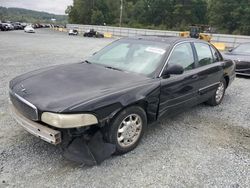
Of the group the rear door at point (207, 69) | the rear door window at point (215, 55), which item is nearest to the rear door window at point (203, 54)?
the rear door at point (207, 69)

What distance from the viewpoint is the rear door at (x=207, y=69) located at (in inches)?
184

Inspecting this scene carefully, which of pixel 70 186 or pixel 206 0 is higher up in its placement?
pixel 206 0

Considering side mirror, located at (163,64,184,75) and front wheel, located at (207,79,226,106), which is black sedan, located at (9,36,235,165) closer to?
side mirror, located at (163,64,184,75)

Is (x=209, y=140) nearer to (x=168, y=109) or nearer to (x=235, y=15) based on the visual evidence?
(x=168, y=109)

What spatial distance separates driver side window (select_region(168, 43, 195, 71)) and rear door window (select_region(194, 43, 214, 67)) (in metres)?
0.26

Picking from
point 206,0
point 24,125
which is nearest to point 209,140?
point 24,125

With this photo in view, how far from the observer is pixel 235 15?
53.7 meters

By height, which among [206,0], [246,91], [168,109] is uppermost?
[206,0]

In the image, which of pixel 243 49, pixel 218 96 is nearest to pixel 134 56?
pixel 218 96

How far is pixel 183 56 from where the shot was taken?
171 inches

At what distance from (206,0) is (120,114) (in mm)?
75767

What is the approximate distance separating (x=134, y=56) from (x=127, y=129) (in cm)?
132

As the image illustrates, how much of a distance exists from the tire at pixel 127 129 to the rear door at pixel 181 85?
456 mm

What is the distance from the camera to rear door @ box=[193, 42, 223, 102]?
15.3ft
